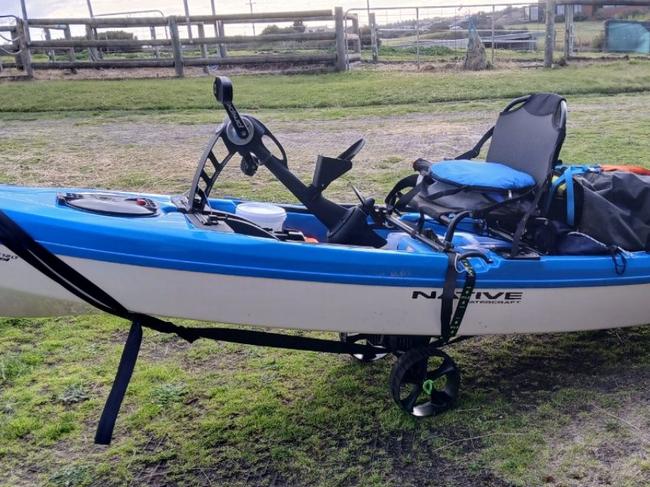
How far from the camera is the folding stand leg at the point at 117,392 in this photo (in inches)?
123

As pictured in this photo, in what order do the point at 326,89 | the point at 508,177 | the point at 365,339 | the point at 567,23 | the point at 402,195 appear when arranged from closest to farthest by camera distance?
1. the point at 508,177
2. the point at 365,339
3. the point at 402,195
4. the point at 326,89
5. the point at 567,23

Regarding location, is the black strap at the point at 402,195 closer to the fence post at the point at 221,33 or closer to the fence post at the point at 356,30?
the fence post at the point at 221,33

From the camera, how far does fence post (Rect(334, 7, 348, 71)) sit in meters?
17.2

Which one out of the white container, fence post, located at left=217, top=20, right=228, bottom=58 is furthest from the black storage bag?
fence post, located at left=217, top=20, right=228, bottom=58

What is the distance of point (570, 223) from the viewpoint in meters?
3.94

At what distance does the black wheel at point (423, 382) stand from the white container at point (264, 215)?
99cm

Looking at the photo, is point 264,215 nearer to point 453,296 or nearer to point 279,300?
point 279,300

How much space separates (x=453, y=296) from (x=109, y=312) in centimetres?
155

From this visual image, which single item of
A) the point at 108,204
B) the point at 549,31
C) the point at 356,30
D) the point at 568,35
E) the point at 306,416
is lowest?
the point at 306,416

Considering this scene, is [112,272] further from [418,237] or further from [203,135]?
[203,135]

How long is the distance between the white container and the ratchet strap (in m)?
0.70

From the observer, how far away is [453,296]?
134 inches

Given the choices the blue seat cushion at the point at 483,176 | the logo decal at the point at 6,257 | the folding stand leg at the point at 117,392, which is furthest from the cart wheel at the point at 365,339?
the logo decal at the point at 6,257

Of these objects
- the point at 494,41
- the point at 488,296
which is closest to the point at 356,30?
the point at 494,41
